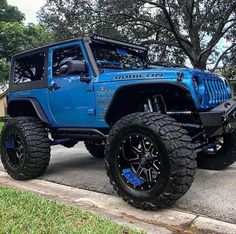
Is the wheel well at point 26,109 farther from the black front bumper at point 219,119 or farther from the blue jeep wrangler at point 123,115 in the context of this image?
the black front bumper at point 219,119

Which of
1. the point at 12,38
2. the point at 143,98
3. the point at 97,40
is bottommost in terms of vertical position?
the point at 143,98

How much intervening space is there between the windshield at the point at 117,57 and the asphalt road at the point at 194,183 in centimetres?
173

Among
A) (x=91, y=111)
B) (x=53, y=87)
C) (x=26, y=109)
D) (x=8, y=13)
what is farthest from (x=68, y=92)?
(x=8, y=13)

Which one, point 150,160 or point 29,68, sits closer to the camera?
point 150,160

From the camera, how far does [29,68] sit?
6.29 meters

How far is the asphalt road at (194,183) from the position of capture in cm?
400

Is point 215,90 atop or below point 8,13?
below

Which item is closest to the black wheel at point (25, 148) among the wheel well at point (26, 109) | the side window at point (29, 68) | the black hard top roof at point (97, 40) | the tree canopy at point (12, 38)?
the wheel well at point (26, 109)

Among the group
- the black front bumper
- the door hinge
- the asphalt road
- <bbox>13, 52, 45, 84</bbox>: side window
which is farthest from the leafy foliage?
the black front bumper

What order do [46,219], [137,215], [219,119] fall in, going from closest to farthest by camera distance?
[46,219]
[137,215]
[219,119]

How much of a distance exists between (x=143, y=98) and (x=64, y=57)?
63.3 inches

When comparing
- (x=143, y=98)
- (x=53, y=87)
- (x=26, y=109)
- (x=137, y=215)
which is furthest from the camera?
(x=26, y=109)

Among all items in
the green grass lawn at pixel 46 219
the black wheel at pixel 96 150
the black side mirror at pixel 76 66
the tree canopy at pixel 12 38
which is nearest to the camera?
the green grass lawn at pixel 46 219

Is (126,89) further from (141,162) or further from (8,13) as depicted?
(8,13)
